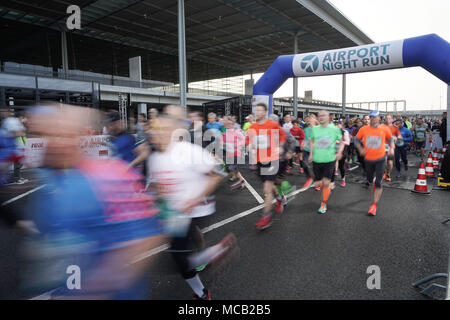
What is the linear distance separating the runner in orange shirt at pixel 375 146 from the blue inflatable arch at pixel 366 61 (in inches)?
140

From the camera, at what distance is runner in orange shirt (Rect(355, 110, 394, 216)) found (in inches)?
219

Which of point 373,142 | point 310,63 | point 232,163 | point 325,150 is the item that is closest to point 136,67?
point 310,63

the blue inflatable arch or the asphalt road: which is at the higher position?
the blue inflatable arch

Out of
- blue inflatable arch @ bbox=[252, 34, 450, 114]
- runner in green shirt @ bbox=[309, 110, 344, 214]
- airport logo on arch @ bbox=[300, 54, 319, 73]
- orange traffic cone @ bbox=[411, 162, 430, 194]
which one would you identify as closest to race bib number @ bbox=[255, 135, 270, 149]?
runner in green shirt @ bbox=[309, 110, 344, 214]

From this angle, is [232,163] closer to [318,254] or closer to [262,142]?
[262,142]

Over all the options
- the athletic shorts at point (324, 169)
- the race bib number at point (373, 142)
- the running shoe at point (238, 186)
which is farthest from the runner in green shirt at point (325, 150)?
the running shoe at point (238, 186)

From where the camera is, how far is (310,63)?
419 inches

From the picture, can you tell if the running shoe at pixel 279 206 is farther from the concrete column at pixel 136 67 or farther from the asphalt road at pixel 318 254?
the concrete column at pixel 136 67

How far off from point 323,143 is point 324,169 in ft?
1.68

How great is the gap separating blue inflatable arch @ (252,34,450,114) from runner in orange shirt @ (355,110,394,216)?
3.56 m

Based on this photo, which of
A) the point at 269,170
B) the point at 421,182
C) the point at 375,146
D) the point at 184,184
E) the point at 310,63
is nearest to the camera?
the point at 184,184

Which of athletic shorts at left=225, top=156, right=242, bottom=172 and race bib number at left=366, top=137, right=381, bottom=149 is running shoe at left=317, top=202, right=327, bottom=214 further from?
athletic shorts at left=225, top=156, right=242, bottom=172
